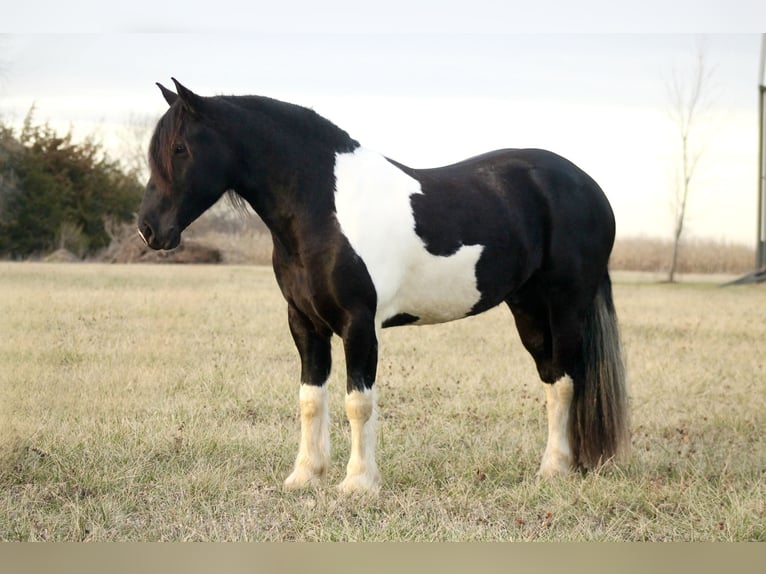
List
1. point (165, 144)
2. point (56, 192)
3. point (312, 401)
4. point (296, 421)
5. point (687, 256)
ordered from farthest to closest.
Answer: point (687, 256) → point (56, 192) → point (296, 421) → point (312, 401) → point (165, 144)

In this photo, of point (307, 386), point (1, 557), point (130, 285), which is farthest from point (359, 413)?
point (130, 285)

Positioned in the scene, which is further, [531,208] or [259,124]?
[531,208]

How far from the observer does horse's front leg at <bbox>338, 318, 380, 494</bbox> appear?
9.97ft

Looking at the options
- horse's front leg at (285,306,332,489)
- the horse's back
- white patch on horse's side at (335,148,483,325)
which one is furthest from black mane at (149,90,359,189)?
horse's front leg at (285,306,332,489)

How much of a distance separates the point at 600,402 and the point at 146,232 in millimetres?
2147

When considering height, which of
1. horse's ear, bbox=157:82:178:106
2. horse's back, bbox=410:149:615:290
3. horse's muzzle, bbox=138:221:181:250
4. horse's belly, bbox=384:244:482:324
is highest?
horse's ear, bbox=157:82:178:106

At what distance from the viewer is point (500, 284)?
3426 millimetres

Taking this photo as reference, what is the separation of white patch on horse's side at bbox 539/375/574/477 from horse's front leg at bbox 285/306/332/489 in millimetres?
1040

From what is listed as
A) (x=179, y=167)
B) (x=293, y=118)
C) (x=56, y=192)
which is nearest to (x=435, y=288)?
(x=293, y=118)

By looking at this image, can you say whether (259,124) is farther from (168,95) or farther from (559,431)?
(559,431)

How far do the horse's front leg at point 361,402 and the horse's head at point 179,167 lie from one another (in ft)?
2.59

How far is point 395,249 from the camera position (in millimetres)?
3166

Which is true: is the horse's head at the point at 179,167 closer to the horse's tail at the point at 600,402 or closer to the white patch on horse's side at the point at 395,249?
the white patch on horse's side at the point at 395,249

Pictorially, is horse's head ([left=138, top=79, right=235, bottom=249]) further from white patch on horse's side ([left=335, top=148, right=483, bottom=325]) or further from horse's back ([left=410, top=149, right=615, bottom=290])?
horse's back ([left=410, top=149, right=615, bottom=290])
